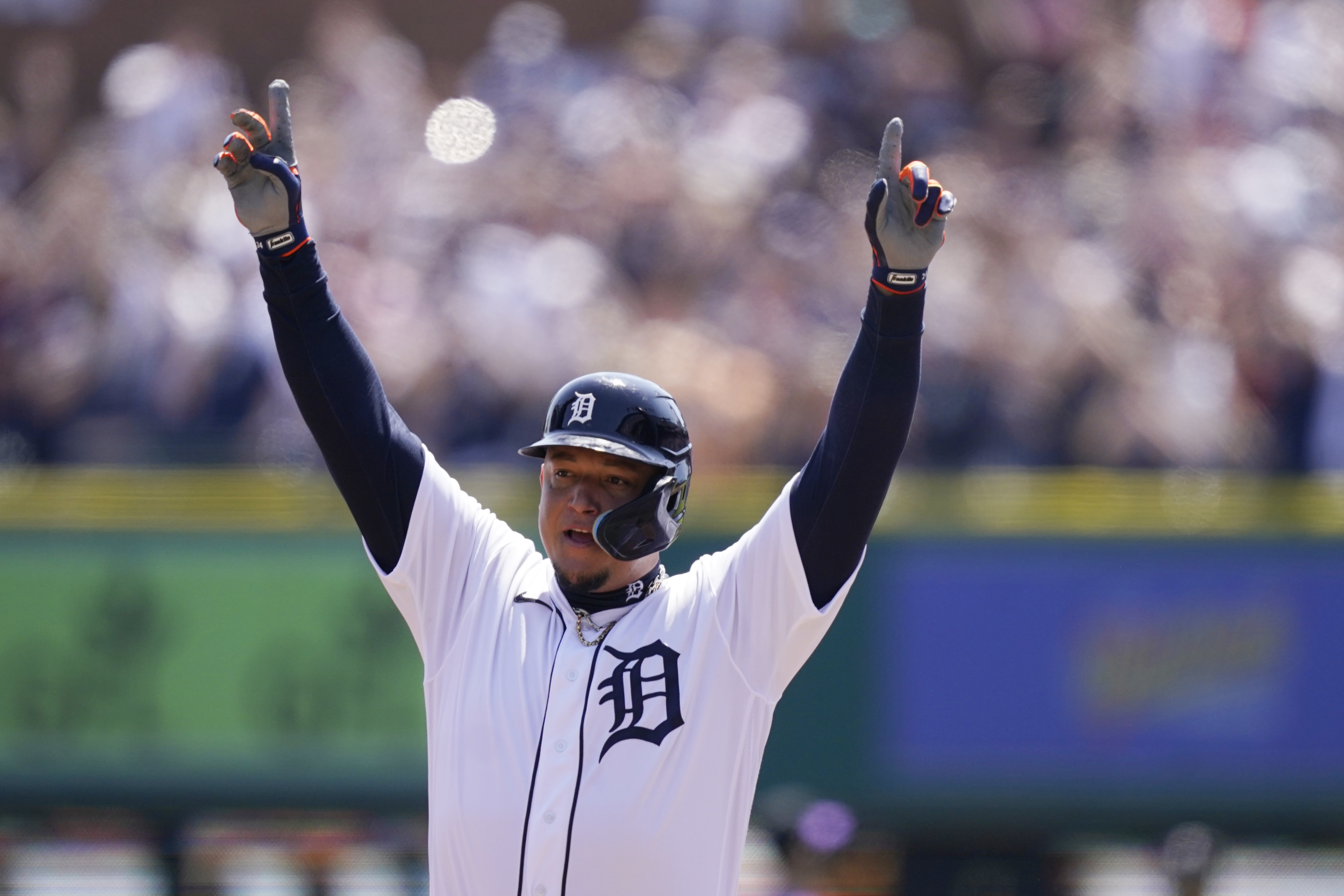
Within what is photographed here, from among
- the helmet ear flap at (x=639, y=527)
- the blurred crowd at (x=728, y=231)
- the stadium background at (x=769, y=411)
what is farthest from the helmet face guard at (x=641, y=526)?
the blurred crowd at (x=728, y=231)

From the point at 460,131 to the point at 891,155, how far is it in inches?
267

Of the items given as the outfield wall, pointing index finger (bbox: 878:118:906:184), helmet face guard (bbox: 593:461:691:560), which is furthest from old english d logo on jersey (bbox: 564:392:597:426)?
the outfield wall

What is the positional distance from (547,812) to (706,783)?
0.89ft

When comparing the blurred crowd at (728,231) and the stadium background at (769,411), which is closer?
the stadium background at (769,411)

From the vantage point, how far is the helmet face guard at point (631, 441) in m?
2.98

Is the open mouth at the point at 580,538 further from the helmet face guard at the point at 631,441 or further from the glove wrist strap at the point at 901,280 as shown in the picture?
the glove wrist strap at the point at 901,280

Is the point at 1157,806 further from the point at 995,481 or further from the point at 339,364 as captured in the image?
the point at 339,364

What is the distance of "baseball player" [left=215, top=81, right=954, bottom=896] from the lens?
2836 millimetres

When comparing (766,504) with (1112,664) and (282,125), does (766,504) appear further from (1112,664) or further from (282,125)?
(282,125)

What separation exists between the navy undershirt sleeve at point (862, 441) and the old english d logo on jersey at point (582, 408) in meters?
0.41

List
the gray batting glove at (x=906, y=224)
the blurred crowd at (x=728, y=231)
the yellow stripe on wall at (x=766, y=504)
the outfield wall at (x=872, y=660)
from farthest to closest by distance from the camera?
the blurred crowd at (x=728, y=231), the yellow stripe on wall at (x=766, y=504), the outfield wall at (x=872, y=660), the gray batting glove at (x=906, y=224)

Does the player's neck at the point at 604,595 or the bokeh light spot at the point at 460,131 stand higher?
the bokeh light spot at the point at 460,131

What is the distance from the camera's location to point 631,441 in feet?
9.95

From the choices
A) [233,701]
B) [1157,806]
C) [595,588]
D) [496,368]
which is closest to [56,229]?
[496,368]
